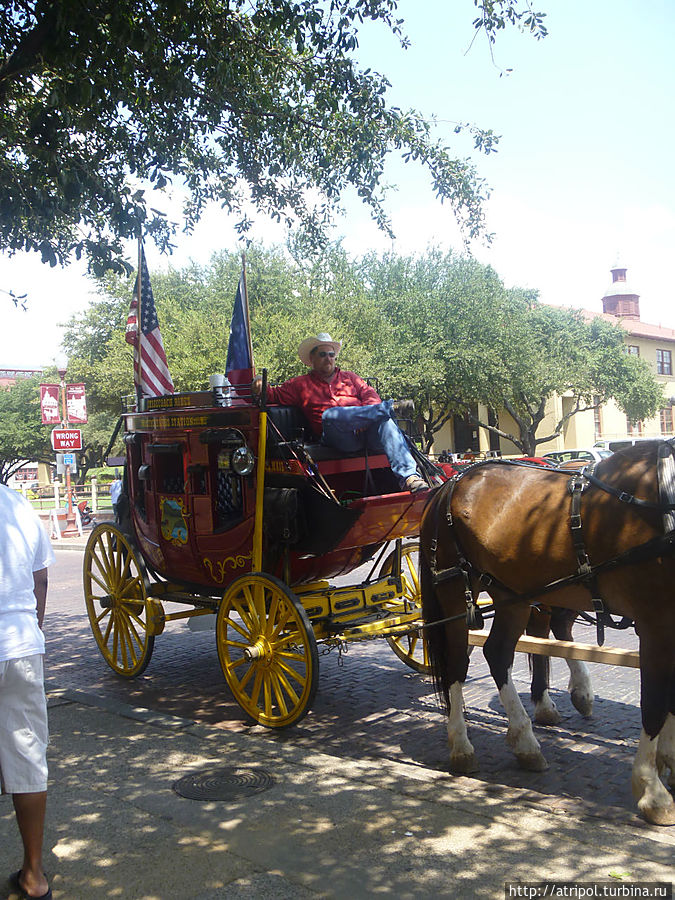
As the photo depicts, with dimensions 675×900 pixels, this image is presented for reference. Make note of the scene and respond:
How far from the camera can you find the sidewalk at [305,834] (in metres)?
3.46

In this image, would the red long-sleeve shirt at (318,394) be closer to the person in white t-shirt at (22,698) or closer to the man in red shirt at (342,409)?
the man in red shirt at (342,409)

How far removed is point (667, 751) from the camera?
174 inches

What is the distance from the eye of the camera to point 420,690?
670 cm

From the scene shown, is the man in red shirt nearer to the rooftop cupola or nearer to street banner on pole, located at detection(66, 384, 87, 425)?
street banner on pole, located at detection(66, 384, 87, 425)

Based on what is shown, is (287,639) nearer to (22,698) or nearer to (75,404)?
(22,698)

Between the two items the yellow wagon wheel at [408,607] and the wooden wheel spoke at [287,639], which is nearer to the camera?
the wooden wheel spoke at [287,639]

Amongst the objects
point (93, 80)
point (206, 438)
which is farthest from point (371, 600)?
point (93, 80)

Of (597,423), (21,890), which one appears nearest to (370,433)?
(21,890)

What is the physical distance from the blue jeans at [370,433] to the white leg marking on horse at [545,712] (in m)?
1.81

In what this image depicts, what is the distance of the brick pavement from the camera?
15.5 ft

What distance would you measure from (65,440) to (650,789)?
20.2m

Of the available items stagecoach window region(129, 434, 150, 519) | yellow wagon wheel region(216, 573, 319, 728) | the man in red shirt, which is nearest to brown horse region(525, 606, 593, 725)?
the man in red shirt

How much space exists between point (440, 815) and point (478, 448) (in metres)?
42.7

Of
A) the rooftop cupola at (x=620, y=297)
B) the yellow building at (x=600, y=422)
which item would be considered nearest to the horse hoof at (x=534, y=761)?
the yellow building at (x=600, y=422)
